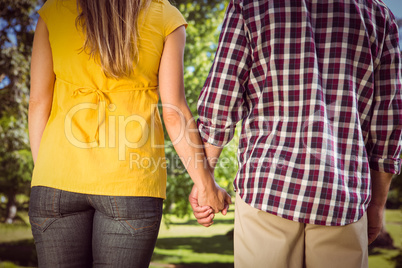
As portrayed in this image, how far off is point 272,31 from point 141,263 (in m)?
0.74

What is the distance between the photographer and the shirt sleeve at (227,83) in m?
1.23

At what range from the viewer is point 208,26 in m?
4.56

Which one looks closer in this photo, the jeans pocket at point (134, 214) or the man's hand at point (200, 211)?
the jeans pocket at point (134, 214)

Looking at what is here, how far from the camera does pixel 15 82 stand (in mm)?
4430

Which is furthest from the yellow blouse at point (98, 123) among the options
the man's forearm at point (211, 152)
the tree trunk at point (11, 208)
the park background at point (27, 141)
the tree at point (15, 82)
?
the tree trunk at point (11, 208)

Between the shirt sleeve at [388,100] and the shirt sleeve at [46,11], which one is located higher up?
the shirt sleeve at [46,11]

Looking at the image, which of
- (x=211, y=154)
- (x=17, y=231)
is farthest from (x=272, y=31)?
(x=17, y=231)

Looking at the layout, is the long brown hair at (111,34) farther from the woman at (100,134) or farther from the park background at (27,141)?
the park background at (27,141)

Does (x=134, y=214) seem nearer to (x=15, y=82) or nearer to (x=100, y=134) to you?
(x=100, y=134)

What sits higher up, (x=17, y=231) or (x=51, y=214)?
(x=51, y=214)

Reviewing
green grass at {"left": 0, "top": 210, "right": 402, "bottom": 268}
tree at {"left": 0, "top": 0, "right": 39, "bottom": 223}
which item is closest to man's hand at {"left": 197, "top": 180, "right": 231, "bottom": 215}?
green grass at {"left": 0, "top": 210, "right": 402, "bottom": 268}

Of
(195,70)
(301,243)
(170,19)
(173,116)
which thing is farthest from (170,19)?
(195,70)

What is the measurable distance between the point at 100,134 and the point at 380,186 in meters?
0.87

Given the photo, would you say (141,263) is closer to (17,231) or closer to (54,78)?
(54,78)
